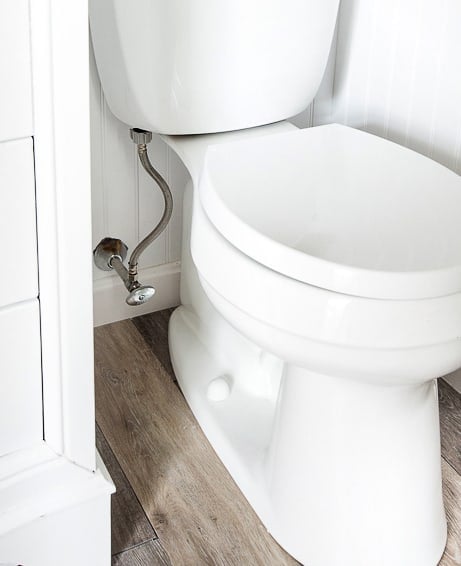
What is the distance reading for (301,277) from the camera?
37.8 inches

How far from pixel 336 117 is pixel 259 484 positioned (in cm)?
72

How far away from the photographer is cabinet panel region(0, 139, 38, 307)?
89cm

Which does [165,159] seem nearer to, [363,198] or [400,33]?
[400,33]

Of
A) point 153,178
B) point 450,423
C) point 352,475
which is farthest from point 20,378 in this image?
point 450,423

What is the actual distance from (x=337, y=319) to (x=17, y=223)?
357mm

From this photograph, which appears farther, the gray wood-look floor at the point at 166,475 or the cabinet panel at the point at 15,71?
the gray wood-look floor at the point at 166,475

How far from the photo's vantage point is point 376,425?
1.12 m

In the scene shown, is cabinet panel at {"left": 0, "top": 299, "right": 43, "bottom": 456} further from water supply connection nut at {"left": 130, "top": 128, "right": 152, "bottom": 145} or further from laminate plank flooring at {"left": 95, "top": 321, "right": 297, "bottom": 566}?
water supply connection nut at {"left": 130, "top": 128, "right": 152, "bottom": 145}

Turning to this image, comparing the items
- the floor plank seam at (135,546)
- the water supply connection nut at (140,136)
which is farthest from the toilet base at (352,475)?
the water supply connection nut at (140,136)

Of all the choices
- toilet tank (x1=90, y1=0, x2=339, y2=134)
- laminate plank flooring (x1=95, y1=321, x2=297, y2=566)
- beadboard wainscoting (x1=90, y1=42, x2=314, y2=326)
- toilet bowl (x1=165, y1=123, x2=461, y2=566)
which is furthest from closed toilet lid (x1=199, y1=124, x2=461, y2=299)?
laminate plank flooring (x1=95, y1=321, x2=297, y2=566)

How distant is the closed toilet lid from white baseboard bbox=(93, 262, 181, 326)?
0.50m

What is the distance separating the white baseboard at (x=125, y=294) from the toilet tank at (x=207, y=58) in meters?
0.38

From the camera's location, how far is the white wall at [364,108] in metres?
1.40

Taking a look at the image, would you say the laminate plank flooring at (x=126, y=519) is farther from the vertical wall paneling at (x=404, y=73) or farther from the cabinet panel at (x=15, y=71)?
the vertical wall paneling at (x=404, y=73)
